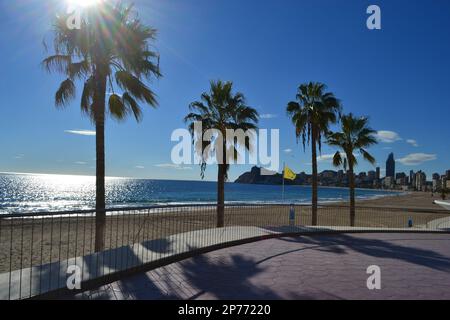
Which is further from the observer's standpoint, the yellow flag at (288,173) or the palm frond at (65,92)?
the yellow flag at (288,173)

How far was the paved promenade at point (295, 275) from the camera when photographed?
5984mm

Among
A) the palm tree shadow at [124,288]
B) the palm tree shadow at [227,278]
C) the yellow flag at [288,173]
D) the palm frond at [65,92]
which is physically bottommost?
the palm tree shadow at [227,278]

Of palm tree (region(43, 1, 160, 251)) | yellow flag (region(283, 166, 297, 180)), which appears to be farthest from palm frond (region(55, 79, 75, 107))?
yellow flag (region(283, 166, 297, 180))

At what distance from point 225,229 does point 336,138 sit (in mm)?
12229

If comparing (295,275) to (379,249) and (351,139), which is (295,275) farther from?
(351,139)

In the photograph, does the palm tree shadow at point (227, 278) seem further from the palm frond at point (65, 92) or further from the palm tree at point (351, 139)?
the palm tree at point (351, 139)

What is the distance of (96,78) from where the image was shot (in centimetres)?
1104

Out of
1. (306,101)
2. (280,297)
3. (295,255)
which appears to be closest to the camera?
(280,297)

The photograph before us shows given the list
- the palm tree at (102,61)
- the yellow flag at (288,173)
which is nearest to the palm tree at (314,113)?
the yellow flag at (288,173)

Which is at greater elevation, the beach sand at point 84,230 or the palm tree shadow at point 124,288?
the palm tree shadow at point 124,288
